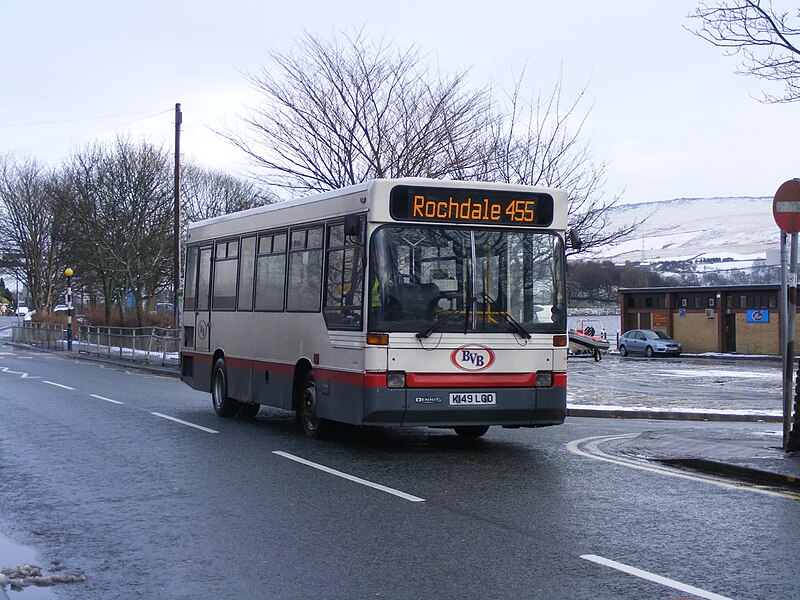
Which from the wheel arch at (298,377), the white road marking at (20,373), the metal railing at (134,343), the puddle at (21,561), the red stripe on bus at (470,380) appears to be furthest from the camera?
the metal railing at (134,343)

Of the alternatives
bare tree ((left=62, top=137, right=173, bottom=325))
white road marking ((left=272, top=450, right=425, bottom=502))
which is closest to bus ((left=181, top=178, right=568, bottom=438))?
white road marking ((left=272, top=450, right=425, bottom=502))

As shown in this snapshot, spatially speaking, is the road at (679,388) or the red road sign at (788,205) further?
the road at (679,388)

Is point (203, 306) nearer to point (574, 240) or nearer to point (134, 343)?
point (574, 240)

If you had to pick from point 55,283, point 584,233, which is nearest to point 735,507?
point 584,233

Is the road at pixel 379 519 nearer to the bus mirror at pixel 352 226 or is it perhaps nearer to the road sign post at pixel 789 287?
the road sign post at pixel 789 287

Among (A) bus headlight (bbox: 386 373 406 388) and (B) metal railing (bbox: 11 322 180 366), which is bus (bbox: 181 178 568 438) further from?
(B) metal railing (bbox: 11 322 180 366)

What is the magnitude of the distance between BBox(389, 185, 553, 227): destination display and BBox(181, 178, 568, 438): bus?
0.04ft

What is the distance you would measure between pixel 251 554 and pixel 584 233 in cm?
2221

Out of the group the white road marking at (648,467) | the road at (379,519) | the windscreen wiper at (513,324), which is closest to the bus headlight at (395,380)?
the road at (379,519)

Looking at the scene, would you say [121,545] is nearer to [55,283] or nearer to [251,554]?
[251,554]

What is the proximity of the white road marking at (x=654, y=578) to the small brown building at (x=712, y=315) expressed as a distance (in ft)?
165

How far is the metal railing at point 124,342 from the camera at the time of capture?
117ft

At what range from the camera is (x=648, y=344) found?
55.3 metres

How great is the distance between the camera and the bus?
11445mm
